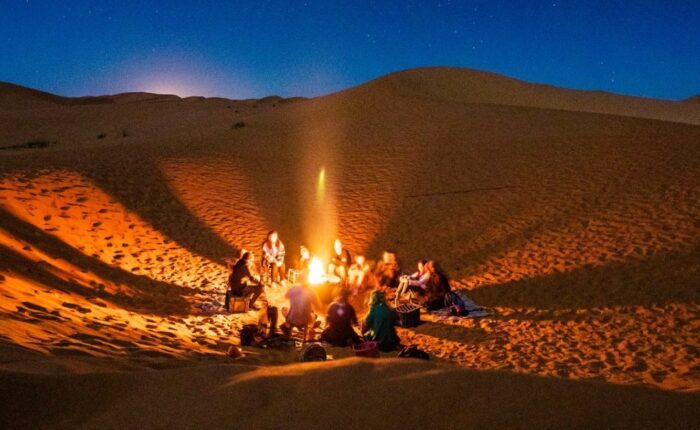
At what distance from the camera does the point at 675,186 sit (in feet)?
48.0

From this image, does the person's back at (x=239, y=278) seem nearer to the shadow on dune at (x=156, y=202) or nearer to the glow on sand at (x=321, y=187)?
the shadow on dune at (x=156, y=202)

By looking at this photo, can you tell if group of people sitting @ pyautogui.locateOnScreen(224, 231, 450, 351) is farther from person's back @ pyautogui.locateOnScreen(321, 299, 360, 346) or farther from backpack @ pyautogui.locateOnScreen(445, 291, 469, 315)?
backpack @ pyautogui.locateOnScreen(445, 291, 469, 315)

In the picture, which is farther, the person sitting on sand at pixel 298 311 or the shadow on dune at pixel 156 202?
the shadow on dune at pixel 156 202

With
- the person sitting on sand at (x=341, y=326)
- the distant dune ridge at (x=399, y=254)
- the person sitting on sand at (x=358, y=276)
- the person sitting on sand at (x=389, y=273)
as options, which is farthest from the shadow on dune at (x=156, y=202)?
the person sitting on sand at (x=341, y=326)

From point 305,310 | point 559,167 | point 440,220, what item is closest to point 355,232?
point 440,220

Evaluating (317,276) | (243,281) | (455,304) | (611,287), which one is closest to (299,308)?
(243,281)

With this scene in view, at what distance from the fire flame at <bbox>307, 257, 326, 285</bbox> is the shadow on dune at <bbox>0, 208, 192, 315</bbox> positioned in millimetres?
2562

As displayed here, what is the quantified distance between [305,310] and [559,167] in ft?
41.8

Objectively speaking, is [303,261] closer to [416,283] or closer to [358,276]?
[358,276]

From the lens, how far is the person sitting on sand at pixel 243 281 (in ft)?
32.1

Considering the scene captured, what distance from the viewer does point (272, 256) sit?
38.2 feet

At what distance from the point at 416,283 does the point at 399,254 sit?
128 inches

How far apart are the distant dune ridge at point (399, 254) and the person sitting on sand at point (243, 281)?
542mm

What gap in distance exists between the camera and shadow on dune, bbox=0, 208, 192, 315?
29.7 feet
